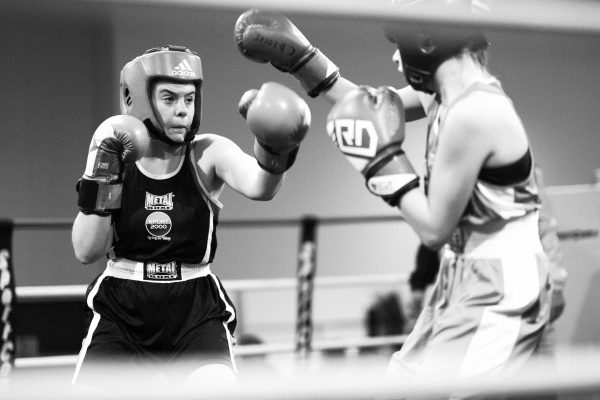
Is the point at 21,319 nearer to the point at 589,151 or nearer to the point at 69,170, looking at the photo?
the point at 69,170

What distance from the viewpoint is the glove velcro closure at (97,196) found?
1.57m

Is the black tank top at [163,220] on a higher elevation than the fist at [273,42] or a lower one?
lower

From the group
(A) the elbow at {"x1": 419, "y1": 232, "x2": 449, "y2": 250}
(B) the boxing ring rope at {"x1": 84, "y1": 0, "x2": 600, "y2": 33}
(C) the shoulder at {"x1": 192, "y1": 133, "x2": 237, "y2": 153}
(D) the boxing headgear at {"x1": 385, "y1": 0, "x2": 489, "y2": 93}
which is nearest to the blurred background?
(C) the shoulder at {"x1": 192, "y1": 133, "x2": 237, "y2": 153}

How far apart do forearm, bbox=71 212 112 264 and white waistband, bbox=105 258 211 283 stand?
0.06 metres

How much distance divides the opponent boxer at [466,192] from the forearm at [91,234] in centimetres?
60

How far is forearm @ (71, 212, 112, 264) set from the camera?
158cm

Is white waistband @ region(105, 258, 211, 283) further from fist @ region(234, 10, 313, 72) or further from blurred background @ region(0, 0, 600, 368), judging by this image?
blurred background @ region(0, 0, 600, 368)

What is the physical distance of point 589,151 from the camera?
18.0 feet

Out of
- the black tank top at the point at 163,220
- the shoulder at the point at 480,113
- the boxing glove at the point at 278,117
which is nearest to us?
the shoulder at the point at 480,113

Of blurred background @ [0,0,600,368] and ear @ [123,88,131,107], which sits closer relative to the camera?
ear @ [123,88,131,107]

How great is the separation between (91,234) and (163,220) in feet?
0.48

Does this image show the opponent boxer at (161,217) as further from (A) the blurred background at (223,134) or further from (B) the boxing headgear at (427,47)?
(A) the blurred background at (223,134)

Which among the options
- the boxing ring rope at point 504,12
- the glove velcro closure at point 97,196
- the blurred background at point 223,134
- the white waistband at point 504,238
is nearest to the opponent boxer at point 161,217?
the glove velcro closure at point 97,196

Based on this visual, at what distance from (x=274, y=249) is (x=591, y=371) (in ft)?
13.7
